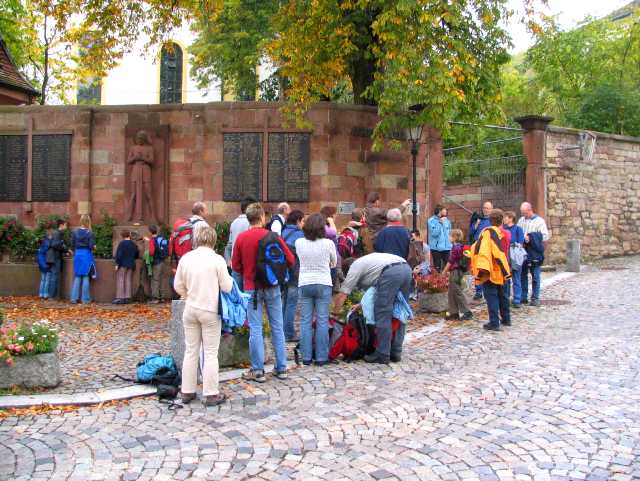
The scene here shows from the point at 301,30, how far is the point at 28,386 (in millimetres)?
8971

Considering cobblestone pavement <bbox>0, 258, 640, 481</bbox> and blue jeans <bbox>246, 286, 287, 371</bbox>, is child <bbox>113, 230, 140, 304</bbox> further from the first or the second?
cobblestone pavement <bbox>0, 258, 640, 481</bbox>

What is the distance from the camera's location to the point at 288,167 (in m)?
13.9

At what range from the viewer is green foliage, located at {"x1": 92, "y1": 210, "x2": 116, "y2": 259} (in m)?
13.9

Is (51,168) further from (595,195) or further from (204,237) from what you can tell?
(595,195)

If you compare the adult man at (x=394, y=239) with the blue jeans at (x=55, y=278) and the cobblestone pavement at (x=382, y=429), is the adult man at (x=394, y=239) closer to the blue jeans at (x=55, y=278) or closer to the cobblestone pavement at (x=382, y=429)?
the cobblestone pavement at (x=382, y=429)

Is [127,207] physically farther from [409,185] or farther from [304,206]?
[409,185]

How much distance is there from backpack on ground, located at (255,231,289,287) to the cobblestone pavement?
3.37 feet

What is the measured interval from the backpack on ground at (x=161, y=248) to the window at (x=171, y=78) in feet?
80.5

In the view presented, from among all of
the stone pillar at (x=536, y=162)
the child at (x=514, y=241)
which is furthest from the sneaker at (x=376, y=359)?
the stone pillar at (x=536, y=162)

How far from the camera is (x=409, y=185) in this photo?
47.3ft

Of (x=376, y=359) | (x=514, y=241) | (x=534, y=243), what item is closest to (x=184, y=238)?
(x=376, y=359)

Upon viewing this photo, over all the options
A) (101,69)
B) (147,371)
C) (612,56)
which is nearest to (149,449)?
(147,371)

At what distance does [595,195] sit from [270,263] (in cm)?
1563

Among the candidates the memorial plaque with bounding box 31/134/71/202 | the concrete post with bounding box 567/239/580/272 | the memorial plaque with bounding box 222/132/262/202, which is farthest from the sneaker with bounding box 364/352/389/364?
the concrete post with bounding box 567/239/580/272
